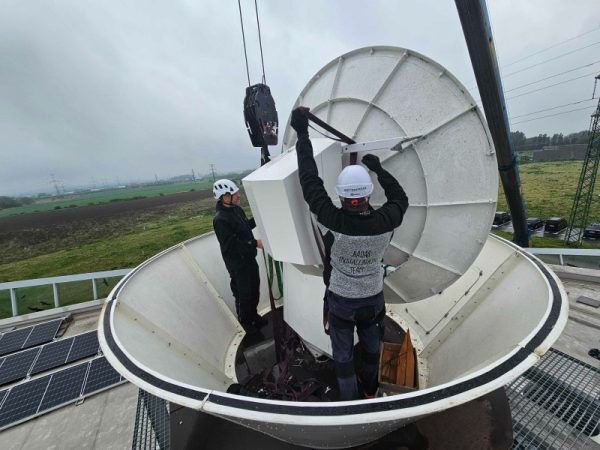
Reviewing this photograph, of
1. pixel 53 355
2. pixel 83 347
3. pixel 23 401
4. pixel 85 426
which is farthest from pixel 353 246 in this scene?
pixel 53 355

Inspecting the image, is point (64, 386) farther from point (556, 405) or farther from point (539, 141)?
point (539, 141)

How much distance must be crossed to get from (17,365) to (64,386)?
1.50 metres

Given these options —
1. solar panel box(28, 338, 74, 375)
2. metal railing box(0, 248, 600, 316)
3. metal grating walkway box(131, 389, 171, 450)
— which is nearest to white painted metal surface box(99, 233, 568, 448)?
metal grating walkway box(131, 389, 171, 450)

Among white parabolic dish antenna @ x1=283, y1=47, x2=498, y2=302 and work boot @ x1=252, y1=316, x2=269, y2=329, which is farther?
work boot @ x1=252, y1=316, x2=269, y2=329

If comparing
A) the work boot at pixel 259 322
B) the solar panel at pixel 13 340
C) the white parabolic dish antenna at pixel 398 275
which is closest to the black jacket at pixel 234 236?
the white parabolic dish antenna at pixel 398 275

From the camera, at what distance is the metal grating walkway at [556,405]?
3504 mm

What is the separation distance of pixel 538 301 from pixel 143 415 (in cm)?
555

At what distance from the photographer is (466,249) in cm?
371

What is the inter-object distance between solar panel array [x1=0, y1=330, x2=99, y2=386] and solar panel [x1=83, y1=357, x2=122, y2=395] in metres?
0.57

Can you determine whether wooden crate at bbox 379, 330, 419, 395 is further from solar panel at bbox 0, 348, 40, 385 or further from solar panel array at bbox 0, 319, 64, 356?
solar panel array at bbox 0, 319, 64, 356

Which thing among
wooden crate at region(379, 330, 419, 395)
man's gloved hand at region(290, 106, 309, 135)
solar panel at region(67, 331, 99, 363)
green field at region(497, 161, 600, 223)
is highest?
man's gloved hand at region(290, 106, 309, 135)

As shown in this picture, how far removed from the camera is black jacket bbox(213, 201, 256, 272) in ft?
17.9

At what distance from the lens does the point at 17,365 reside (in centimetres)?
590

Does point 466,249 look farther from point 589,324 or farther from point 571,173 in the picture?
point 571,173
